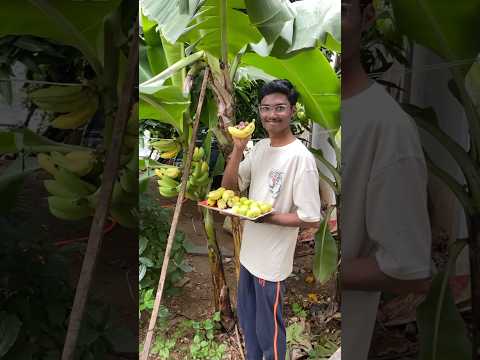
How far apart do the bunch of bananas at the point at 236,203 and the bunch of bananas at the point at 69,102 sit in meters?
0.57

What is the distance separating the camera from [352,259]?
1.61 ft

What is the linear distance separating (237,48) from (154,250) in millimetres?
663

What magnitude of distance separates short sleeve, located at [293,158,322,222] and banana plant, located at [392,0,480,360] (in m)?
0.47

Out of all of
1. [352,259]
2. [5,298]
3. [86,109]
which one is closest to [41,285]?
[5,298]

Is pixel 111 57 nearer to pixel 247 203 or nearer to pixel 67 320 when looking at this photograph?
pixel 67 320

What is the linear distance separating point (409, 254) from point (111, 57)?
43 cm

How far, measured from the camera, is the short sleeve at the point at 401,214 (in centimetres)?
46

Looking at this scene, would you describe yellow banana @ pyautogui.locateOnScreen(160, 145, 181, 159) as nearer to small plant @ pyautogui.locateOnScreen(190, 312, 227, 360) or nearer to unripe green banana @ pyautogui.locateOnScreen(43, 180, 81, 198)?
small plant @ pyautogui.locateOnScreen(190, 312, 227, 360)

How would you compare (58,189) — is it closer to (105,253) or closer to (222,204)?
(105,253)

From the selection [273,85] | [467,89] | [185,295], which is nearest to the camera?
[467,89]

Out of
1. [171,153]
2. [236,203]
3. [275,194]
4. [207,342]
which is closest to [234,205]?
[236,203]

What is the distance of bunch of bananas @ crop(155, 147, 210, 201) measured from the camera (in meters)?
1.13

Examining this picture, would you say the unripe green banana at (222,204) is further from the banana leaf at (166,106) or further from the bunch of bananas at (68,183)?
the bunch of bananas at (68,183)

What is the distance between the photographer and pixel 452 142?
0.46 m
